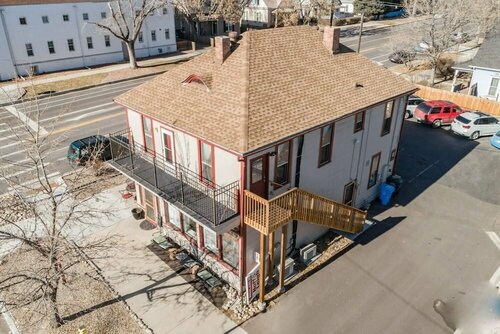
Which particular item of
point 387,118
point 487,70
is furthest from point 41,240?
point 487,70

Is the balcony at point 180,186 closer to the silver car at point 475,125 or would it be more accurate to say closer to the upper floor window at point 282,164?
the upper floor window at point 282,164

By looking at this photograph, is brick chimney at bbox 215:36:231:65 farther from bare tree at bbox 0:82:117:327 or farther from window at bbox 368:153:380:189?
window at bbox 368:153:380:189

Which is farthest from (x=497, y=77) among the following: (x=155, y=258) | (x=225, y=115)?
(x=155, y=258)

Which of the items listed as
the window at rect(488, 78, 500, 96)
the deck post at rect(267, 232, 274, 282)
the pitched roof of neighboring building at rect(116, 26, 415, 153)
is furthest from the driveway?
the window at rect(488, 78, 500, 96)

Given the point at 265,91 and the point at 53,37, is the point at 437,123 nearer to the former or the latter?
the point at 265,91

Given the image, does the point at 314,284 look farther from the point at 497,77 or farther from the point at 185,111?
the point at 497,77

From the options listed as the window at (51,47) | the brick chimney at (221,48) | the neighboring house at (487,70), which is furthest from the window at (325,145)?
the window at (51,47)

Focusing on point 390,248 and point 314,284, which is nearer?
point 314,284
